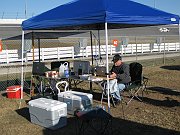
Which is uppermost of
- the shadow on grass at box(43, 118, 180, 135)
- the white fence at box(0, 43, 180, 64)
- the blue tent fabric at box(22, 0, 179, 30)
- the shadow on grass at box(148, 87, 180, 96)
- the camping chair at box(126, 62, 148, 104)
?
the blue tent fabric at box(22, 0, 179, 30)

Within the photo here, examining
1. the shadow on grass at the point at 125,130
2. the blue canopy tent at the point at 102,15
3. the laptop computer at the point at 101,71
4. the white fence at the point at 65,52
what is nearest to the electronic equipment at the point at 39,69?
the blue canopy tent at the point at 102,15

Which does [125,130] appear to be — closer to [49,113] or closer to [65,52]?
[49,113]

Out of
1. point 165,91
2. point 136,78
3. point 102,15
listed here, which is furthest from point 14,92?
point 165,91

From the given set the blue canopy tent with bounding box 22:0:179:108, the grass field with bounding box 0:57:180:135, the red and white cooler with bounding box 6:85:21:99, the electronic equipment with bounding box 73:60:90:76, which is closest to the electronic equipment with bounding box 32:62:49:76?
the red and white cooler with bounding box 6:85:21:99

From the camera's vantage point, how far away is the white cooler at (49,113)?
5465 mm

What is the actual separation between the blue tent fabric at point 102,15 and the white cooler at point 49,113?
181cm

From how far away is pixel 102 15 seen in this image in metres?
5.67

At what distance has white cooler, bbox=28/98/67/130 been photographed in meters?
5.46

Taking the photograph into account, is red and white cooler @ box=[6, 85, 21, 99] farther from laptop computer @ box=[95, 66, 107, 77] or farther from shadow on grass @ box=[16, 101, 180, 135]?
shadow on grass @ box=[16, 101, 180, 135]

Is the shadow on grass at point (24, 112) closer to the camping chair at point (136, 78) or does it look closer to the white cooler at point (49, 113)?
the white cooler at point (49, 113)

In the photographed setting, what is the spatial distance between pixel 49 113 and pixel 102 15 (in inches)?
85.0

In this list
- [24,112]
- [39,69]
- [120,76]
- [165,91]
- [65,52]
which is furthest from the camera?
[65,52]

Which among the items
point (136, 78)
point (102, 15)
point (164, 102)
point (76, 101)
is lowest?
point (164, 102)

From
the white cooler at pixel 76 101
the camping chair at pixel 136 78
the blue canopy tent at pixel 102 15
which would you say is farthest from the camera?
the camping chair at pixel 136 78
